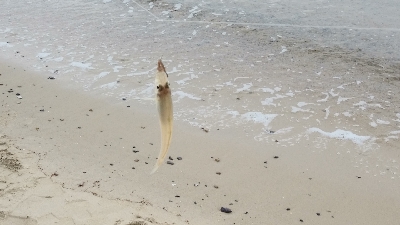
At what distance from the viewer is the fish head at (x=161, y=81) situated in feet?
→ 6.72

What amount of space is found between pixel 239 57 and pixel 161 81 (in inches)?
247

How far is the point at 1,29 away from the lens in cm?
946

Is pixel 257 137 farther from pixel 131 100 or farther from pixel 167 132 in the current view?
pixel 167 132

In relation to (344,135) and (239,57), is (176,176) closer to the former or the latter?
(344,135)

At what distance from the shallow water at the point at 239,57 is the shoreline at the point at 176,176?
0.43 meters

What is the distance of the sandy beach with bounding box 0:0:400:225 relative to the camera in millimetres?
4121

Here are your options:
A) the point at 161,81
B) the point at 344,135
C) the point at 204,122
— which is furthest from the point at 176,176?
the point at 161,81

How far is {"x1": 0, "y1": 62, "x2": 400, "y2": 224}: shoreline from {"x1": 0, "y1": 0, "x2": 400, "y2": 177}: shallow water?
426 millimetres

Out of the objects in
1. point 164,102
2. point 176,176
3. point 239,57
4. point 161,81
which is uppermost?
point 161,81

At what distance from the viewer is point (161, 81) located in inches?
81.2

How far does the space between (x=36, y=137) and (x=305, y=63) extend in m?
4.95

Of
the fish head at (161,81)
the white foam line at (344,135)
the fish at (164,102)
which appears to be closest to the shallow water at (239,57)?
the white foam line at (344,135)

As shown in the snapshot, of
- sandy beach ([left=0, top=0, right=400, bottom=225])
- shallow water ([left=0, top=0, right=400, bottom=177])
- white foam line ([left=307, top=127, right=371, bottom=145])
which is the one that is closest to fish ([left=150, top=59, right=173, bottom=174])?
sandy beach ([left=0, top=0, right=400, bottom=225])

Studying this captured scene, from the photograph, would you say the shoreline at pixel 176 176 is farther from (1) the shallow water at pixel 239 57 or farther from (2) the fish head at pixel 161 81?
(2) the fish head at pixel 161 81
